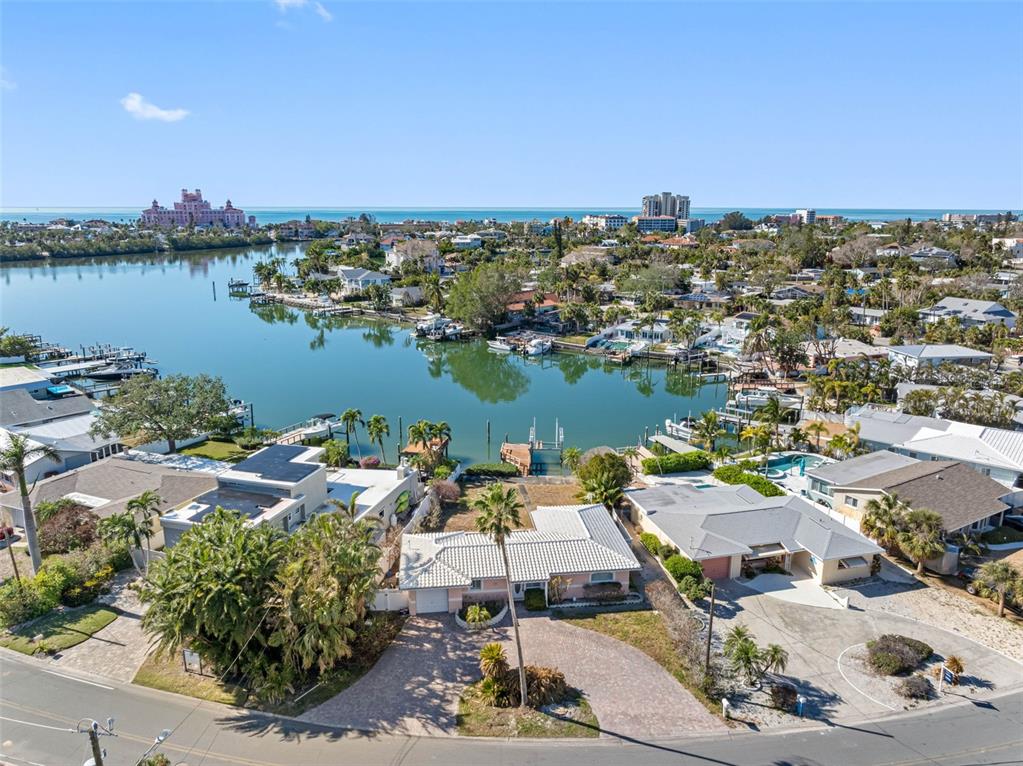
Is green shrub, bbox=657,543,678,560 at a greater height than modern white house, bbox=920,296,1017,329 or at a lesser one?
lesser

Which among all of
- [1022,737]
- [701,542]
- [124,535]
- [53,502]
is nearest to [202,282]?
[53,502]

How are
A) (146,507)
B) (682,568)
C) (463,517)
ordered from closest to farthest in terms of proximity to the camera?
(146,507)
(682,568)
(463,517)

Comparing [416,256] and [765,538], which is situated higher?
[416,256]

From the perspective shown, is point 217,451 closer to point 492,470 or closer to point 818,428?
point 492,470

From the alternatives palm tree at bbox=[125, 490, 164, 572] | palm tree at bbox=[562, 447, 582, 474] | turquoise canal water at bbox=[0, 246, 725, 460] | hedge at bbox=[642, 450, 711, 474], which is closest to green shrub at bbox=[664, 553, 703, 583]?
hedge at bbox=[642, 450, 711, 474]

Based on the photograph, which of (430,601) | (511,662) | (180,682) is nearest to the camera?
(180,682)

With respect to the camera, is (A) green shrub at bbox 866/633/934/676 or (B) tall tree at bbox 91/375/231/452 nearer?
(A) green shrub at bbox 866/633/934/676

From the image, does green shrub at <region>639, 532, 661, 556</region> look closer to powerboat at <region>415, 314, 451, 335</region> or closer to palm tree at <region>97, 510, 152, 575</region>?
palm tree at <region>97, 510, 152, 575</region>

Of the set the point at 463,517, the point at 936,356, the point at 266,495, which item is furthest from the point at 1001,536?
the point at 266,495
